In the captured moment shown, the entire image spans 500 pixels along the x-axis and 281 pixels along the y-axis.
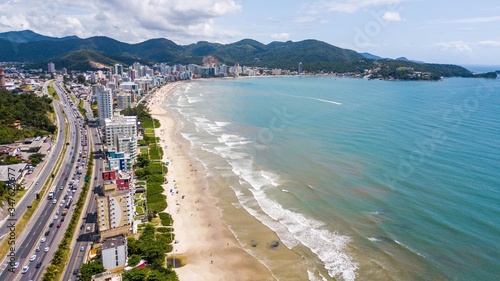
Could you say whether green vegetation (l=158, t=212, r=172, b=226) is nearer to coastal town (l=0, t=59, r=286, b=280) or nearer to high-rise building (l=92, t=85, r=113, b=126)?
coastal town (l=0, t=59, r=286, b=280)

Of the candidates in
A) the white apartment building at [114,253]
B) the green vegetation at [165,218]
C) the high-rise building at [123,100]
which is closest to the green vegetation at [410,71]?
the high-rise building at [123,100]

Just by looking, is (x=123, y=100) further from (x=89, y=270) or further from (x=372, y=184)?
(x=89, y=270)

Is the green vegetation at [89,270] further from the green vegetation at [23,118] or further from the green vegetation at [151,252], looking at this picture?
the green vegetation at [23,118]

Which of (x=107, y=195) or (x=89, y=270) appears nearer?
(x=89, y=270)

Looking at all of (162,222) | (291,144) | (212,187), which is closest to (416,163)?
(291,144)

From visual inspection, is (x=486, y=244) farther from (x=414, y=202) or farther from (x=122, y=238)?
(x=122, y=238)

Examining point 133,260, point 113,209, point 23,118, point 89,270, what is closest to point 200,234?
point 133,260
